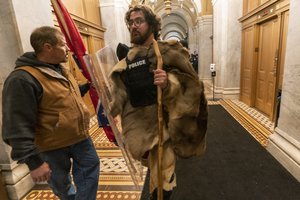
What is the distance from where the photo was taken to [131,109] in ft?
4.56

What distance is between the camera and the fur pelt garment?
1242mm

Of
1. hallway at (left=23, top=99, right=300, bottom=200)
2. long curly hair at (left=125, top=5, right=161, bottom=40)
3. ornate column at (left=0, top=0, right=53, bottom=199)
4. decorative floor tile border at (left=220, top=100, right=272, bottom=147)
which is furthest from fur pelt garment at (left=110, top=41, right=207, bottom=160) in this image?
decorative floor tile border at (left=220, top=100, right=272, bottom=147)

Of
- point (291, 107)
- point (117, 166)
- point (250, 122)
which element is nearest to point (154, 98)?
point (117, 166)

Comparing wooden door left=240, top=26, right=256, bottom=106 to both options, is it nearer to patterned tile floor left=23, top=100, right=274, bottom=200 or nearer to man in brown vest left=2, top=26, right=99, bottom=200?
patterned tile floor left=23, top=100, right=274, bottom=200

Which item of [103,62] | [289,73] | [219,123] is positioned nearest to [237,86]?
[219,123]

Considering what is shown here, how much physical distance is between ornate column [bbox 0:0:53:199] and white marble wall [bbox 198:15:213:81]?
8601mm

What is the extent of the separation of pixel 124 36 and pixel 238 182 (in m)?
6.06

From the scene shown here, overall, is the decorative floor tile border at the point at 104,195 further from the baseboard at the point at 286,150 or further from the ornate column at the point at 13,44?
the baseboard at the point at 286,150

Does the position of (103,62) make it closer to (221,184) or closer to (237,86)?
(221,184)

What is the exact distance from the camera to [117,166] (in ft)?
8.70

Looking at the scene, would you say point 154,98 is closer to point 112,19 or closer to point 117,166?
point 117,166

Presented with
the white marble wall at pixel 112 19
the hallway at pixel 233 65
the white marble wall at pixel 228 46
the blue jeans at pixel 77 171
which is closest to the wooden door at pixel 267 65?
the hallway at pixel 233 65

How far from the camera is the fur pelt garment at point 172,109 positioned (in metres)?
1.24

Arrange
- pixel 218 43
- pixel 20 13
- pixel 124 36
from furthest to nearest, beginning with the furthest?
pixel 124 36, pixel 218 43, pixel 20 13
